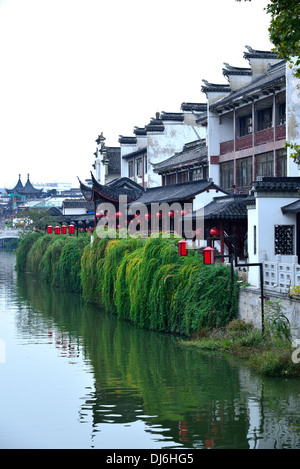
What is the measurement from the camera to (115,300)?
87.7ft

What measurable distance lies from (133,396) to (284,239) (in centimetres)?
856

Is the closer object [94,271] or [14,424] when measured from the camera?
[14,424]

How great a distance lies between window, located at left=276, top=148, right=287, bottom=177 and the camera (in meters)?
28.6

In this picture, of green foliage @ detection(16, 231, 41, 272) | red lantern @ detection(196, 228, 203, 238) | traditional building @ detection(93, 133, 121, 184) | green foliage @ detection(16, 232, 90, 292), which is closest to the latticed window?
red lantern @ detection(196, 228, 203, 238)

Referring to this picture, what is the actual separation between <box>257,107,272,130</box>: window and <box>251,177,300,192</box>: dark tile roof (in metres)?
10.4

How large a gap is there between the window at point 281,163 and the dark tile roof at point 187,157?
7.84 m

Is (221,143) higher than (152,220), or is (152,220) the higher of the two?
(221,143)

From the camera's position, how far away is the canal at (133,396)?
12.0 meters

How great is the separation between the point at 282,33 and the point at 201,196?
1680 centimetres

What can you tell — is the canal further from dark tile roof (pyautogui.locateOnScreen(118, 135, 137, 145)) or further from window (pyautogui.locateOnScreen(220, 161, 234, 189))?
dark tile roof (pyautogui.locateOnScreen(118, 135, 137, 145))

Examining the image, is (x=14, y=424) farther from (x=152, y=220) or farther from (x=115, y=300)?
(x=152, y=220)

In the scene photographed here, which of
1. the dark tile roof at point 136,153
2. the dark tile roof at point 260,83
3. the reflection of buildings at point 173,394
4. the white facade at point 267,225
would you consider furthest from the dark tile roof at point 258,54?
the reflection of buildings at point 173,394
